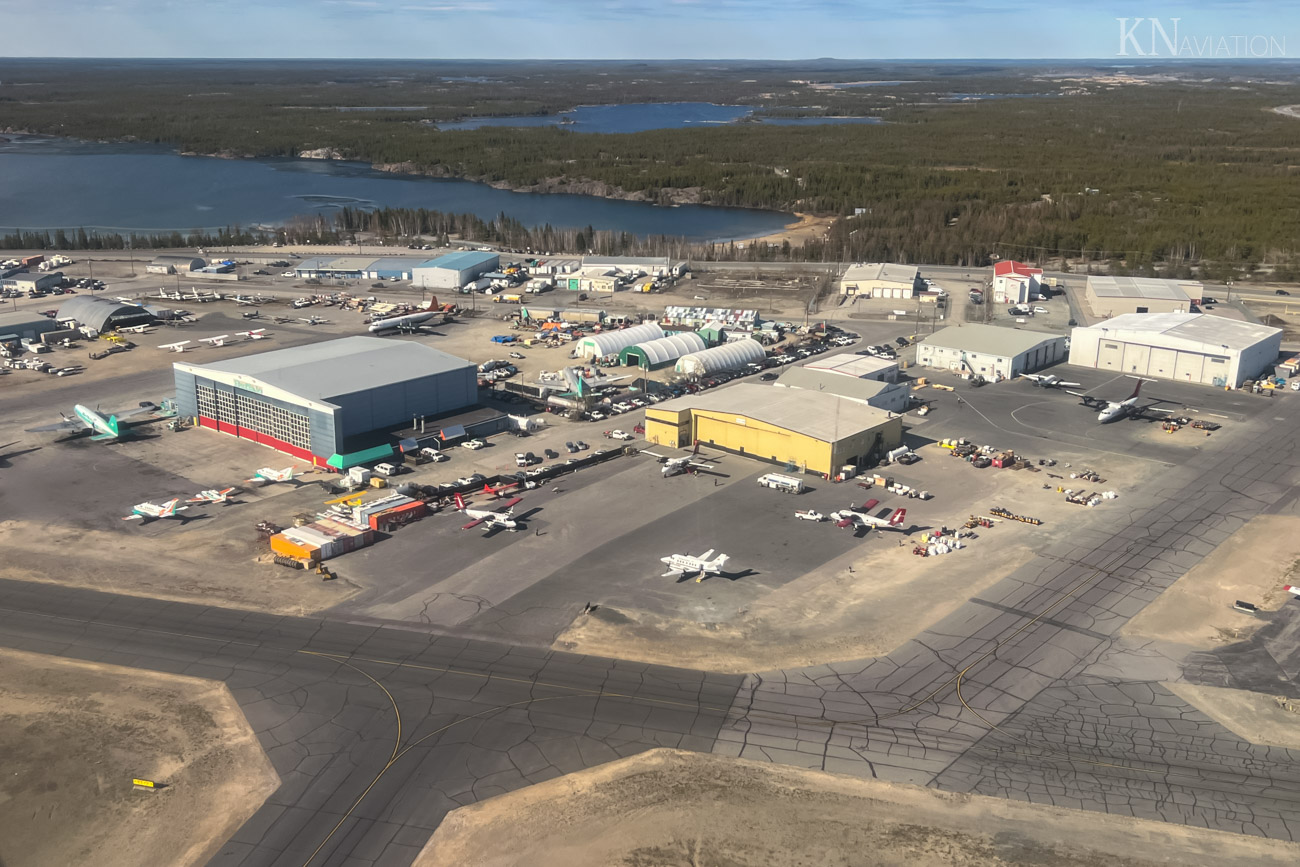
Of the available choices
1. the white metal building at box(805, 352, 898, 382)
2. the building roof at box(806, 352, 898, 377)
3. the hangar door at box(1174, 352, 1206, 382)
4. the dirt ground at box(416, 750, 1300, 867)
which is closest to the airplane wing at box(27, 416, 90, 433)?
the dirt ground at box(416, 750, 1300, 867)

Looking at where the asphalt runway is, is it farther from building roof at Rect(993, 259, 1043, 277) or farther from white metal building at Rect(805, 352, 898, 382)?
building roof at Rect(993, 259, 1043, 277)

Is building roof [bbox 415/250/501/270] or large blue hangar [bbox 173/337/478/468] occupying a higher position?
building roof [bbox 415/250/501/270]

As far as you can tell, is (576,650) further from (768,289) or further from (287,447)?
(768,289)

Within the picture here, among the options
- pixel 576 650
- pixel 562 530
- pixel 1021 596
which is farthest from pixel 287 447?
pixel 1021 596

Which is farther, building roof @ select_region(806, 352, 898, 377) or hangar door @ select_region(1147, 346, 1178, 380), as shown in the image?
hangar door @ select_region(1147, 346, 1178, 380)

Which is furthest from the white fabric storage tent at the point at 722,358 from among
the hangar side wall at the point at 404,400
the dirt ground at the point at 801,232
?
the dirt ground at the point at 801,232

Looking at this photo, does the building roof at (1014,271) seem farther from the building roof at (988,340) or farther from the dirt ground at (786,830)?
the dirt ground at (786,830)
